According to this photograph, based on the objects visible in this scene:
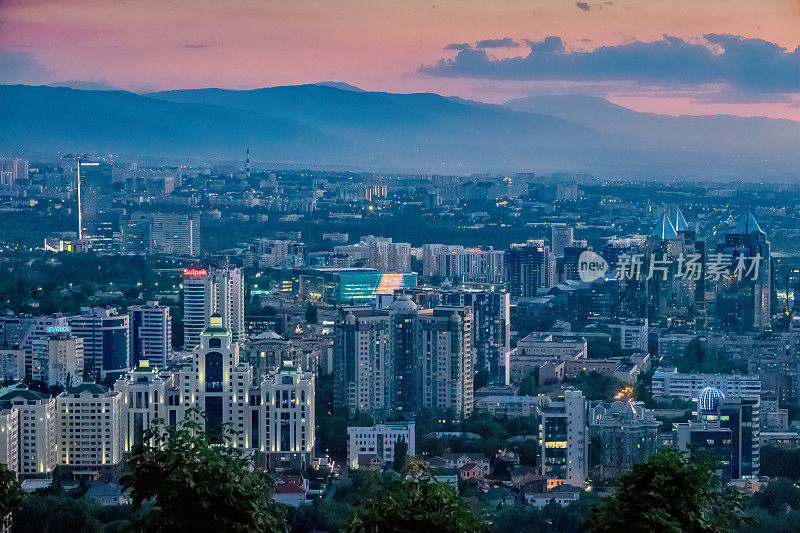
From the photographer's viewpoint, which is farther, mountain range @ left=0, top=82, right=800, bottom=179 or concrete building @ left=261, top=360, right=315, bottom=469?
mountain range @ left=0, top=82, right=800, bottom=179

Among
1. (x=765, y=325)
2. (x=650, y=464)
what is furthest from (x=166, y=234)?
(x=650, y=464)

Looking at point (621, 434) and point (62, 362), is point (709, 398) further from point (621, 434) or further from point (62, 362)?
point (62, 362)

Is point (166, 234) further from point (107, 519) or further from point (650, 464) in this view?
point (650, 464)

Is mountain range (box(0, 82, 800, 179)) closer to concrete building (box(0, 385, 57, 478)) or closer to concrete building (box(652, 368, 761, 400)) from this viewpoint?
concrete building (box(652, 368, 761, 400))

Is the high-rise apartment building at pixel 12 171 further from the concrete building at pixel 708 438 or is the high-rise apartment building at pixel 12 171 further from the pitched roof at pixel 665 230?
the concrete building at pixel 708 438

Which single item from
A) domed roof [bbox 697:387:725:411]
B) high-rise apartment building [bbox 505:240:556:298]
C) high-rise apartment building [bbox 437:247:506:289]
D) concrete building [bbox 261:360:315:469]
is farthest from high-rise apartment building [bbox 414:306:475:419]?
high-rise apartment building [bbox 437:247:506:289]

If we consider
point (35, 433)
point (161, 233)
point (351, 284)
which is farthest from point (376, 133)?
point (35, 433)
